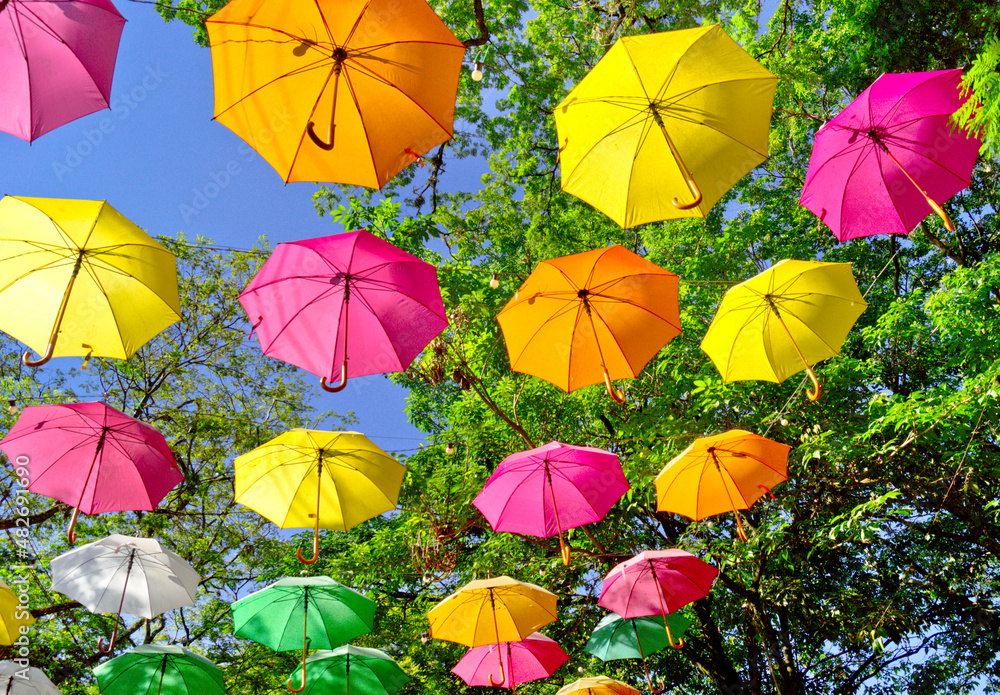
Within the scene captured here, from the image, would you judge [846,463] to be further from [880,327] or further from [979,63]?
[979,63]

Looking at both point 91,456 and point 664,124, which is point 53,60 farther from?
point 664,124

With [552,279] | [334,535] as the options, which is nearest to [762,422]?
[552,279]

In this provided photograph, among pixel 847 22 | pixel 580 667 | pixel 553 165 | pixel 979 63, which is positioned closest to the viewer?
pixel 979 63

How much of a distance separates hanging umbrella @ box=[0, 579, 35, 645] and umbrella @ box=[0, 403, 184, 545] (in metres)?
1.05

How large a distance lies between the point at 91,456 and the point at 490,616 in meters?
4.20

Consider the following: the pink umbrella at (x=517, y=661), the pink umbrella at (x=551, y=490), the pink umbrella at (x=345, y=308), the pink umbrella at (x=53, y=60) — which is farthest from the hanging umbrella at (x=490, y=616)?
the pink umbrella at (x=53, y=60)

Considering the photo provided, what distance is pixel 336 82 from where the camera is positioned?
3.66 m

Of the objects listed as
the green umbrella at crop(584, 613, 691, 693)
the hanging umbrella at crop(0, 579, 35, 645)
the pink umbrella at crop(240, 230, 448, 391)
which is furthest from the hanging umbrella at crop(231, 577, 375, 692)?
the green umbrella at crop(584, 613, 691, 693)

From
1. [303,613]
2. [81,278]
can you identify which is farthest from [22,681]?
[81,278]

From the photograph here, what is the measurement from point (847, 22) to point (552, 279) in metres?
6.61

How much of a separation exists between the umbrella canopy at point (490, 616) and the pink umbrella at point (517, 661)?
0.48m

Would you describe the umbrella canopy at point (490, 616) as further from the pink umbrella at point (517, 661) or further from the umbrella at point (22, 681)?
the umbrella at point (22, 681)

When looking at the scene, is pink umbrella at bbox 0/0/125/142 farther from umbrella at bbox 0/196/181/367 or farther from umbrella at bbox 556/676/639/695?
umbrella at bbox 556/676/639/695

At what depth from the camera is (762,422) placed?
26.6 feet
